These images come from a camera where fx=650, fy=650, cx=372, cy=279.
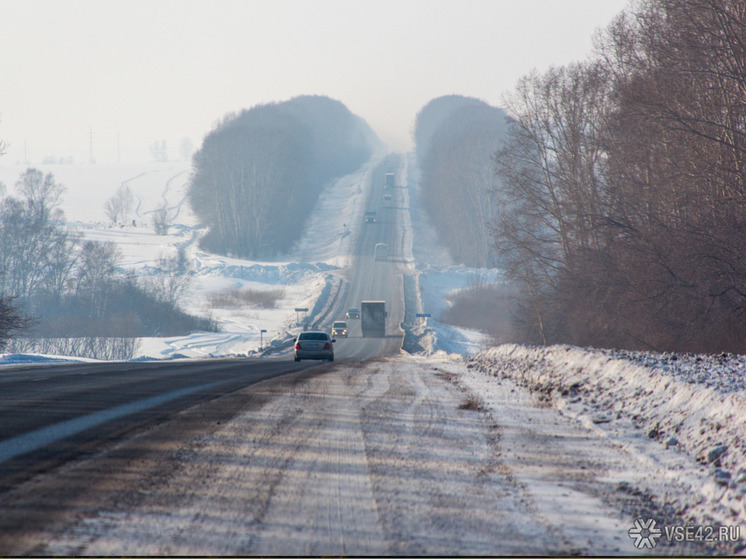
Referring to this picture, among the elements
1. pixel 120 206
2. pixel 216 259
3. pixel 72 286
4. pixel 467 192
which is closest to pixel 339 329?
pixel 72 286

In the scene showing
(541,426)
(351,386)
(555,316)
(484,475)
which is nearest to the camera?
(484,475)

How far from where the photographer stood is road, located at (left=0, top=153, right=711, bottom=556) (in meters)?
4.71

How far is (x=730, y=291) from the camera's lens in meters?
21.9

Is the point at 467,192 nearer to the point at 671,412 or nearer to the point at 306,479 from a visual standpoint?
the point at 671,412

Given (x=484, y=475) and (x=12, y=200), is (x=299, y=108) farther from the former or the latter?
(x=484, y=475)

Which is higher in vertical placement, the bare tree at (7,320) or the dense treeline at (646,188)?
the dense treeline at (646,188)

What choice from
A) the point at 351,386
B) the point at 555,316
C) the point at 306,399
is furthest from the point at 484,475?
the point at 555,316

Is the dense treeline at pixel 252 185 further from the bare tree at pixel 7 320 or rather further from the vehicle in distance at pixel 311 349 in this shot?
the vehicle in distance at pixel 311 349

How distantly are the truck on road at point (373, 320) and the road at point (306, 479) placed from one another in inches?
2074

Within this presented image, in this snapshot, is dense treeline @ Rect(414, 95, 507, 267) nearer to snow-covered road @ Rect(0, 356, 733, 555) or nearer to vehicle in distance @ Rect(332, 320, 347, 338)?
vehicle in distance @ Rect(332, 320, 347, 338)

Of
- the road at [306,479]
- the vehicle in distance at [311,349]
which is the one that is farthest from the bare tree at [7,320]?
the road at [306,479]

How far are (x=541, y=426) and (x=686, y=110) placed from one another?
831 inches

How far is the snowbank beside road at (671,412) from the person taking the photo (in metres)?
5.75

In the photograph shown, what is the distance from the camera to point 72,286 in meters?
73.5
